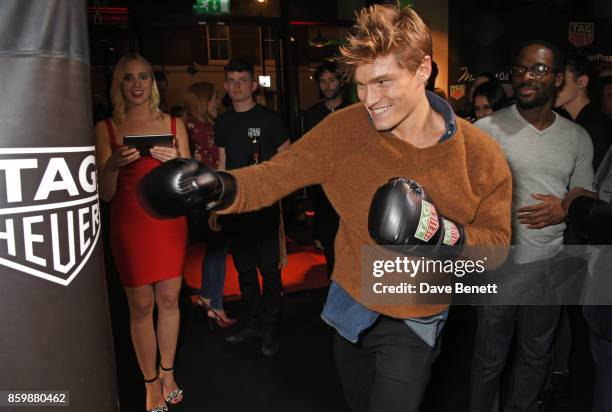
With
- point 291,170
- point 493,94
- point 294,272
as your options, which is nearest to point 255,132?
point 291,170

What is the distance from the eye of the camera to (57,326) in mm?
1183

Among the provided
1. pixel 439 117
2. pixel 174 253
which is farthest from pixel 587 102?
pixel 174 253

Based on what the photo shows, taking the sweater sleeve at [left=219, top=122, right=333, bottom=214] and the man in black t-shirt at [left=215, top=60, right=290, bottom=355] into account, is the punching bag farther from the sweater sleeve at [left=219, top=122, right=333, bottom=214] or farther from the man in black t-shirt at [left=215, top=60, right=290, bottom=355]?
the man in black t-shirt at [left=215, top=60, right=290, bottom=355]

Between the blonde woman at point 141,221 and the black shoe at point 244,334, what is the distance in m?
0.87

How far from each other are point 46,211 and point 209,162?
96.2 inches

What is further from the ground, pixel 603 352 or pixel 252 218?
pixel 252 218

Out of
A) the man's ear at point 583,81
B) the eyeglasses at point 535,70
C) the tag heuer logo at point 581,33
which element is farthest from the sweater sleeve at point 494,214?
the tag heuer logo at point 581,33

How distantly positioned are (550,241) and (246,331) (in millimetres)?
2036

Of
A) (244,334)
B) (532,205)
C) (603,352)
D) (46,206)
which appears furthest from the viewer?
(244,334)

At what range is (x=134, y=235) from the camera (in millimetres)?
2418

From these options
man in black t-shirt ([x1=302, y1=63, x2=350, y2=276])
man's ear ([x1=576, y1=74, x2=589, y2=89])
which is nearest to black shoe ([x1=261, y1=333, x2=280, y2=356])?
man in black t-shirt ([x1=302, y1=63, x2=350, y2=276])

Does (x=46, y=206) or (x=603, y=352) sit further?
(x=603, y=352)

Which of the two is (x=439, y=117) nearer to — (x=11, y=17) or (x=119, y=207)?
(x=11, y=17)

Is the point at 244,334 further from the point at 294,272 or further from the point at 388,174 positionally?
the point at 388,174
